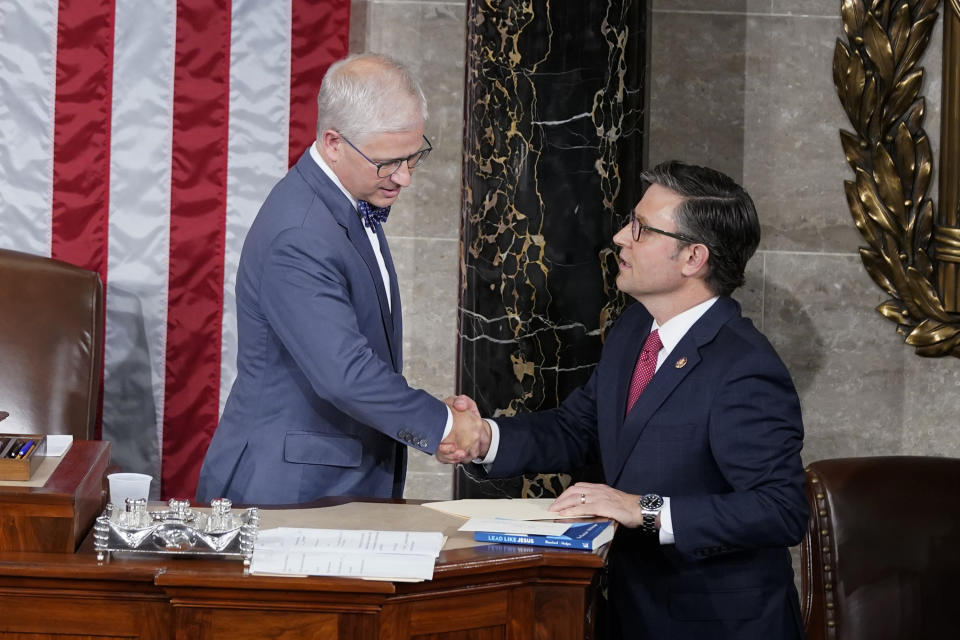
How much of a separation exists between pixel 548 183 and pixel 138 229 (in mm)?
1467

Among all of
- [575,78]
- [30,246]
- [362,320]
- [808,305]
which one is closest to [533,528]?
[362,320]

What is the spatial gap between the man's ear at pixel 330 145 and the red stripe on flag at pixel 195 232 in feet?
4.43

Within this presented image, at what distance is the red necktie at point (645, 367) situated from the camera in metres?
2.75

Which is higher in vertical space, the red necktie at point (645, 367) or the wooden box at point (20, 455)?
the red necktie at point (645, 367)

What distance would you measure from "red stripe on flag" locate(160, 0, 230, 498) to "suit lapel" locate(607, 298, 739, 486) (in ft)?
6.27

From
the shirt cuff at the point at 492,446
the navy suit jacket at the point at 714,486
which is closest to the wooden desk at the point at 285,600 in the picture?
the navy suit jacket at the point at 714,486

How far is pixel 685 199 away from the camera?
2.74 metres

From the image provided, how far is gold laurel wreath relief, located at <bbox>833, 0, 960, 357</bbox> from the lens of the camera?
4.04m

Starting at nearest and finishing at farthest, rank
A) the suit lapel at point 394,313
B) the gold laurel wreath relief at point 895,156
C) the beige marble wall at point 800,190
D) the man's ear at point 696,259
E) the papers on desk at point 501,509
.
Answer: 1. the papers on desk at point 501,509
2. the man's ear at point 696,259
3. the suit lapel at point 394,313
4. the gold laurel wreath relief at point 895,156
5. the beige marble wall at point 800,190

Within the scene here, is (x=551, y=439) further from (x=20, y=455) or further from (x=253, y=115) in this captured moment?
(x=253, y=115)

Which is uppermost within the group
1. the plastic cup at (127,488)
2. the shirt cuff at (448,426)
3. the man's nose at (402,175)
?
the man's nose at (402,175)

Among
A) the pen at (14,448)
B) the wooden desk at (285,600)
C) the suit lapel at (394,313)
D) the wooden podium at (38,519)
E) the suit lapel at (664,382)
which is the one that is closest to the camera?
the wooden desk at (285,600)

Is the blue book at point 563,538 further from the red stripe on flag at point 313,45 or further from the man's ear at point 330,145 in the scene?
the red stripe on flag at point 313,45

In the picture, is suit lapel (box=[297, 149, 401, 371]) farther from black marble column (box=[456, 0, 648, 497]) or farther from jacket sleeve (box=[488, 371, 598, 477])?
black marble column (box=[456, 0, 648, 497])
